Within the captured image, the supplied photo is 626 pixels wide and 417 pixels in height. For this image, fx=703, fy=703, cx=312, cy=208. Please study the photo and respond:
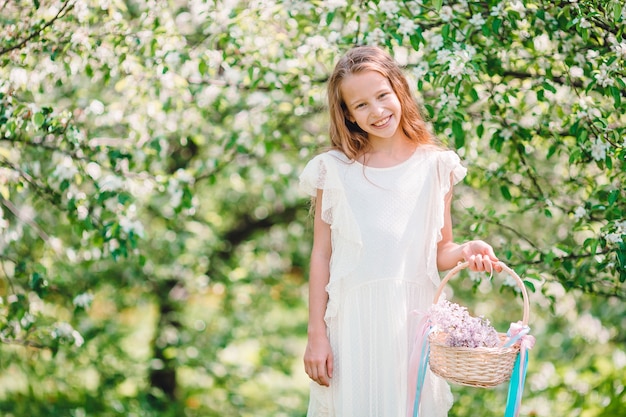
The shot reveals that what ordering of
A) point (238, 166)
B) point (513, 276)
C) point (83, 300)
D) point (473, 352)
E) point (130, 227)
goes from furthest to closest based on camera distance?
point (238, 166) → point (83, 300) → point (130, 227) → point (513, 276) → point (473, 352)

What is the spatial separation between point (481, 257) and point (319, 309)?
519 millimetres

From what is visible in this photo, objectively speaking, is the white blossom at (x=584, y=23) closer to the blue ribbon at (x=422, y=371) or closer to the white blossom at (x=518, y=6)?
the white blossom at (x=518, y=6)

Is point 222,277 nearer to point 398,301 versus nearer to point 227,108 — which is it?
point 227,108

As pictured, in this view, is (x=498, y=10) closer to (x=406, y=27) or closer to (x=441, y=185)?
(x=406, y=27)

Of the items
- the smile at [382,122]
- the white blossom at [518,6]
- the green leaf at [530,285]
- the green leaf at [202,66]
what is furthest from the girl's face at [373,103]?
the green leaf at [202,66]

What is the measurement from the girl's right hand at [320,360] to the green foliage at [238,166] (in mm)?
765

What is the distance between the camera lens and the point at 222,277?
4.38 meters

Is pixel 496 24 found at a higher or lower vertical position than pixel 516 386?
higher

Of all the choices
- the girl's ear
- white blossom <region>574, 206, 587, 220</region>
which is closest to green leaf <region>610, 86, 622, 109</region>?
white blossom <region>574, 206, 587, 220</region>

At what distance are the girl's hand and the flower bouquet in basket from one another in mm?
54

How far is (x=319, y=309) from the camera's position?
7.09 feet

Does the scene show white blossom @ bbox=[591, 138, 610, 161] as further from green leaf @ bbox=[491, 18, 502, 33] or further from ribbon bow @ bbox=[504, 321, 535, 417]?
ribbon bow @ bbox=[504, 321, 535, 417]

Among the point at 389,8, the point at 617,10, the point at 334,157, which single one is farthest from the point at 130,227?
the point at 617,10

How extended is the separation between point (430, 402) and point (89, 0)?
1.97 meters
